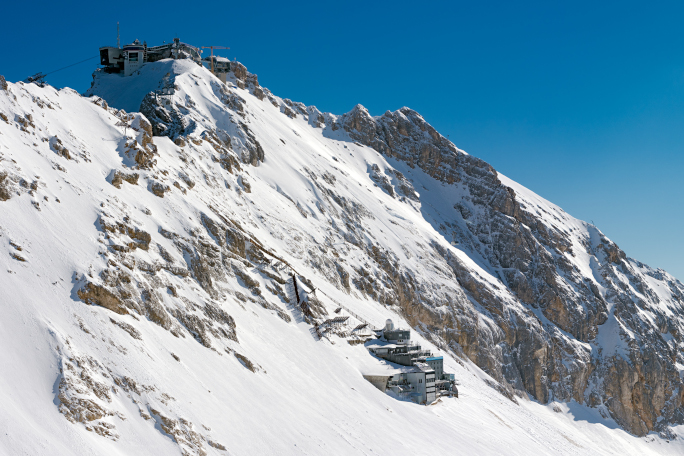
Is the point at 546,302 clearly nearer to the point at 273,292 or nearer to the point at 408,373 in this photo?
the point at 408,373

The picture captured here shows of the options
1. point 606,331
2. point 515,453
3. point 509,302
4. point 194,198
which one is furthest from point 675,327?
point 194,198

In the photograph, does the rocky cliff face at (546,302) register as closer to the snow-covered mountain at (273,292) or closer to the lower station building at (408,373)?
the snow-covered mountain at (273,292)

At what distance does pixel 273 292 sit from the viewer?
213 ft

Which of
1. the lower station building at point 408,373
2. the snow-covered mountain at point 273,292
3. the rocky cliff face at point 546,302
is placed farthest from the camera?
the rocky cliff face at point 546,302

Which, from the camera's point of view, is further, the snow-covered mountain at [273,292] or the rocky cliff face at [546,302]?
the rocky cliff face at [546,302]

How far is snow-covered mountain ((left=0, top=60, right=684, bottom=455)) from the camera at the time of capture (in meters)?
39.6

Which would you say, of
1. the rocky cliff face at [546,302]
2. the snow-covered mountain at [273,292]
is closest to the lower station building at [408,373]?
the snow-covered mountain at [273,292]

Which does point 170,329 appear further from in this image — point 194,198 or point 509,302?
point 509,302

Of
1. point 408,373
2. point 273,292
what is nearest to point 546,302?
point 408,373

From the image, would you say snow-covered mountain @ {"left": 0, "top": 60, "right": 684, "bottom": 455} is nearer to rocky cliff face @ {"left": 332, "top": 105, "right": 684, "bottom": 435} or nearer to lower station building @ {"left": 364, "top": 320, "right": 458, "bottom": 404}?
rocky cliff face @ {"left": 332, "top": 105, "right": 684, "bottom": 435}

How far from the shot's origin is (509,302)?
11575 cm

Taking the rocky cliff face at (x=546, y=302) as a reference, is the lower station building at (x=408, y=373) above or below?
below

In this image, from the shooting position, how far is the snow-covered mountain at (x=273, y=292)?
39625 millimetres

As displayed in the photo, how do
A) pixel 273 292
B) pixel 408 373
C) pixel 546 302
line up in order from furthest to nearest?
pixel 546 302 → pixel 273 292 → pixel 408 373
